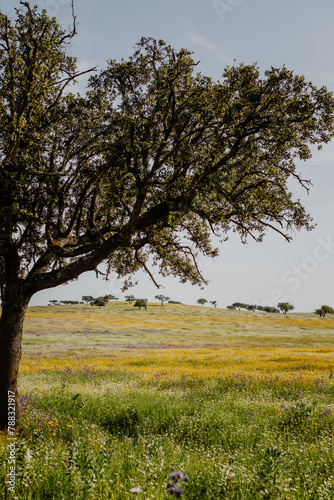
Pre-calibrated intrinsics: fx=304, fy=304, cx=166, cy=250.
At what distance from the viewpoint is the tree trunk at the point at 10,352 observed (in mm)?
8328

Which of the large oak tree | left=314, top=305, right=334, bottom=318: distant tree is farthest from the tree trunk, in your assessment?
left=314, top=305, right=334, bottom=318: distant tree

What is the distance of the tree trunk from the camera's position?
833cm

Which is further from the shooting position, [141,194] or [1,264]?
[1,264]

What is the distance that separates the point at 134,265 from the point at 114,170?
4351mm

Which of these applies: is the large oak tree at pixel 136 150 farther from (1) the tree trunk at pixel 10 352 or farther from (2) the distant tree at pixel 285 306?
(2) the distant tree at pixel 285 306

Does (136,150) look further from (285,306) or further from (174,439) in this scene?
(285,306)

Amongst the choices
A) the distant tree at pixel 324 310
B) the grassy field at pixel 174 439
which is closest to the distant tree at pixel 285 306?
the distant tree at pixel 324 310

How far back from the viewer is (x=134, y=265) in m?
12.8

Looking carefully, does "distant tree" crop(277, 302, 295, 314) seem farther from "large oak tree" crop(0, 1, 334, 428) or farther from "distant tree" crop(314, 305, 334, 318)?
"large oak tree" crop(0, 1, 334, 428)

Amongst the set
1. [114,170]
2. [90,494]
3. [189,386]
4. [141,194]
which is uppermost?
[114,170]

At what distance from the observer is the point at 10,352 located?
8562 millimetres

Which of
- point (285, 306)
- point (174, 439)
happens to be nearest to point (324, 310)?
point (285, 306)

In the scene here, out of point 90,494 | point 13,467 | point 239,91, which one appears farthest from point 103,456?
point 239,91

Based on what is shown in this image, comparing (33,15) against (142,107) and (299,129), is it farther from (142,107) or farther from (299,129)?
(299,129)
